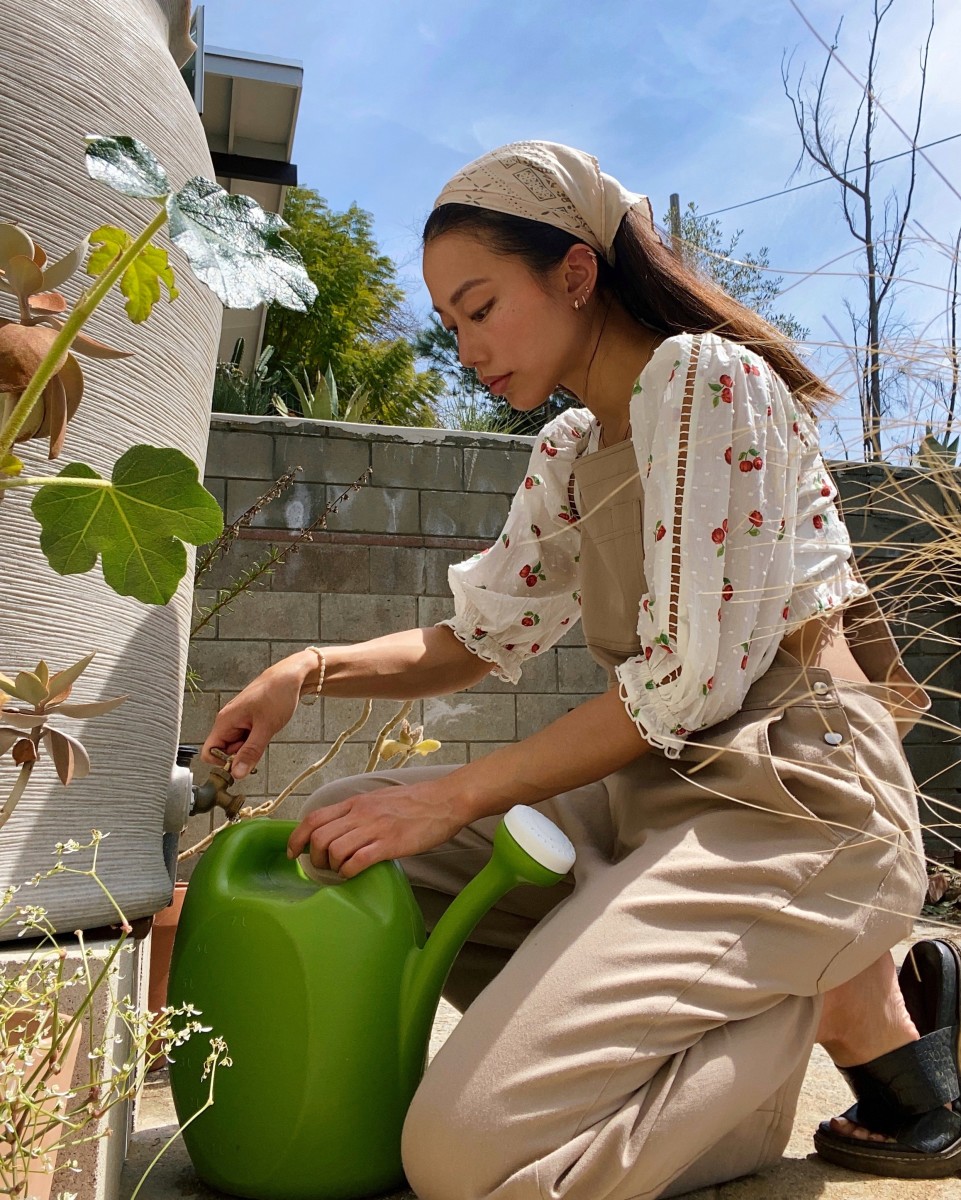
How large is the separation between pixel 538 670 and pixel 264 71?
2.87 meters

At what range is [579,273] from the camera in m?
1.33

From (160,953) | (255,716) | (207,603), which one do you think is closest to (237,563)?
(207,603)

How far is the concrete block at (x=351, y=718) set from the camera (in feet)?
11.2

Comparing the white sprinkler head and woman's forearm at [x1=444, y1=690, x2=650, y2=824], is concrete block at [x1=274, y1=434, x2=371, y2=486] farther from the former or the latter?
the white sprinkler head

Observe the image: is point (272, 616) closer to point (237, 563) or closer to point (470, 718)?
point (237, 563)

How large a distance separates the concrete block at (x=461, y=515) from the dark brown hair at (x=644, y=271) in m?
2.30

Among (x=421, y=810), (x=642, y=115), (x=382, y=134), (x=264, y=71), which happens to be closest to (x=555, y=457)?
(x=421, y=810)

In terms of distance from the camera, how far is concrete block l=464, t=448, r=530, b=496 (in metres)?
3.72

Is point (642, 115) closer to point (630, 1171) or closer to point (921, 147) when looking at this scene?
point (921, 147)

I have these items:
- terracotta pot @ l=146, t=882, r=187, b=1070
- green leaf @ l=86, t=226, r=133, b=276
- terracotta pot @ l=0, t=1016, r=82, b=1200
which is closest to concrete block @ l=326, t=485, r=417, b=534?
terracotta pot @ l=146, t=882, r=187, b=1070

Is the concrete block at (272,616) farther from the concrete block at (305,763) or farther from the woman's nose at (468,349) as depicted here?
the woman's nose at (468,349)

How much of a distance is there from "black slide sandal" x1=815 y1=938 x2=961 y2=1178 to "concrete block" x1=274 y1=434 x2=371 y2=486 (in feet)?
8.73

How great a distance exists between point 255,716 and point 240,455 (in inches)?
91.5

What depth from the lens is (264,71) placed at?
4.56 metres
